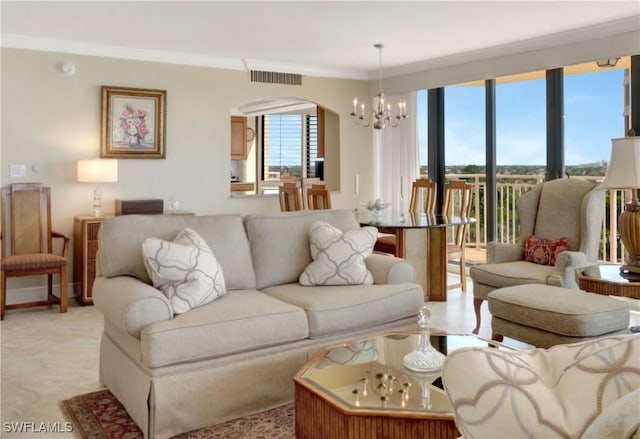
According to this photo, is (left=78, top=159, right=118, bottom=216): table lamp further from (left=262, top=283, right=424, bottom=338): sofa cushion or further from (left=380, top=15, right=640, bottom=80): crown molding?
(left=380, top=15, right=640, bottom=80): crown molding

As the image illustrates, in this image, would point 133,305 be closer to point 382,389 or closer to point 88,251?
point 382,389

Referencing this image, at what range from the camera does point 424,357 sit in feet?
7.52

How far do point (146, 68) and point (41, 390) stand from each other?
3701mm

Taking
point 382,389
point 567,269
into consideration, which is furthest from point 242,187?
point 382,389

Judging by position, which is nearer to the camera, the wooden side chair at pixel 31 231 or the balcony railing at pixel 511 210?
the wooden side chair at pixel 31 231

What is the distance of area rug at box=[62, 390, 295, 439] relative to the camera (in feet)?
8.07

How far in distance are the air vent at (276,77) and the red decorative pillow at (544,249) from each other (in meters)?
3.68

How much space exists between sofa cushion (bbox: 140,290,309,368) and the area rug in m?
0.35

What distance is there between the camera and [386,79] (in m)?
7.06

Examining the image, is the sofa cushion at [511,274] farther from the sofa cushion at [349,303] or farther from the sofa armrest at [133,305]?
the sofa armrest at [133,305]

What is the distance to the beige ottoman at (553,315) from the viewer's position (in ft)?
9.41

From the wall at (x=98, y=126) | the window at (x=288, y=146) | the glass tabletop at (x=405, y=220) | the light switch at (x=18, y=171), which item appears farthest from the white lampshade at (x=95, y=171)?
the window at (x=288, y=146)

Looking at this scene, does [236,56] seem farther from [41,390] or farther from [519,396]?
[519,396]

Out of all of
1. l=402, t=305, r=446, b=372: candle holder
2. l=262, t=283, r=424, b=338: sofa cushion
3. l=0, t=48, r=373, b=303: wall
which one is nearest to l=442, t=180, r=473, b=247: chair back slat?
l=0, t=48, r=373, b=303: wall
